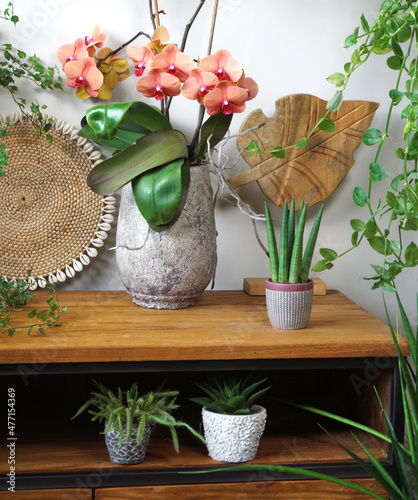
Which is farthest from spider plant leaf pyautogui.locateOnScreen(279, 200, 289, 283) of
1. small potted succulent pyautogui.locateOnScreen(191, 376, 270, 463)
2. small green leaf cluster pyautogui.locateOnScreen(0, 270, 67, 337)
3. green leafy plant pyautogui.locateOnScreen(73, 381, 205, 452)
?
small green leaf cluster pyautogui.locateOnScreen(0, 270, 67, 337)

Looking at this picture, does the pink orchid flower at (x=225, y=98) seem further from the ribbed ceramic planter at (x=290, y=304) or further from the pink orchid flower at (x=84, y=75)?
the ribbed ceramic planter at (x=290, y=304)

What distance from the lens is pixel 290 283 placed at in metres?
1.12

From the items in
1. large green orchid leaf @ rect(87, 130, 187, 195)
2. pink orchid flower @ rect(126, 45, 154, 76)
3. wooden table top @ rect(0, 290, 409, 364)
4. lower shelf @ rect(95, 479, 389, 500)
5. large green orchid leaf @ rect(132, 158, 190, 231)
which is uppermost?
pink orchid flower @ rect(126, 45, 154, 76)

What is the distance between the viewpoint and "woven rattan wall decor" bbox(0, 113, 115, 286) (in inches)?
55.0

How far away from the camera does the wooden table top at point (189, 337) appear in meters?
0.99

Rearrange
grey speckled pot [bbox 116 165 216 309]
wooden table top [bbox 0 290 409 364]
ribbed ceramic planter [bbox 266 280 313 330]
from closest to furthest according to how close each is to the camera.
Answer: wooden table top [bbox 0 290 409 364], ribbed ceramic planter [bbox 266 280 313 330], grey speckled pot [bbox 116 165 216 309]

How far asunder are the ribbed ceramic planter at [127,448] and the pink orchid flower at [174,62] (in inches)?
29.3

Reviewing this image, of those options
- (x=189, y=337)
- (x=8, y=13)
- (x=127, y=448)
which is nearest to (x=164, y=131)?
(x=189, y=337)

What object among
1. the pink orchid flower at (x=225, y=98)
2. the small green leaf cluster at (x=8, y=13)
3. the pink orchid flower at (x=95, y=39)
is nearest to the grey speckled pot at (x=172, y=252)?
the pink orchid flower at (x=225, y=98)

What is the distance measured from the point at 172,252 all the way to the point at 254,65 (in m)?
0.62

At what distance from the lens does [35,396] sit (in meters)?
1.45

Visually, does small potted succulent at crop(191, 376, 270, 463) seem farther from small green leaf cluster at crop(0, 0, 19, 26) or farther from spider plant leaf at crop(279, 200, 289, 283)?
small green leaf cluster at crop(0, 0, 19, 26)

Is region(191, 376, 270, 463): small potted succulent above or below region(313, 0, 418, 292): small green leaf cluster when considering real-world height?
below

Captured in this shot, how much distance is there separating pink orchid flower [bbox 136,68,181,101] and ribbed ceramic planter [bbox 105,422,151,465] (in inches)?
27.7
